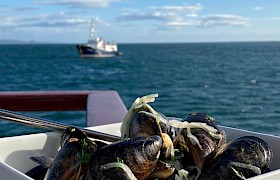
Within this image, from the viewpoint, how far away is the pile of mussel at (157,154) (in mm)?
665

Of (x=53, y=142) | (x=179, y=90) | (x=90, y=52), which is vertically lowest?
(x=179, y=90)

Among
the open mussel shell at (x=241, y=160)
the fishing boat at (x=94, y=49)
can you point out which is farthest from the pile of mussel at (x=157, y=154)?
the fishing boat at (x=94, y=49)

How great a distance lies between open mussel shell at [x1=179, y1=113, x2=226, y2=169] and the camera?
28.3 inches

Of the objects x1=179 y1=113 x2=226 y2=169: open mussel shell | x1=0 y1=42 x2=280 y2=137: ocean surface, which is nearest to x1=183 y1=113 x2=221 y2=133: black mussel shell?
x1=179 y1=113 x2=226 y2=169: open mussel shell

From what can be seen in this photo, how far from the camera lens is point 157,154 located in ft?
2.26

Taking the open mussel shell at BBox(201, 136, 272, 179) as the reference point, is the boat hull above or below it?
below

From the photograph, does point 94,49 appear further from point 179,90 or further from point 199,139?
point 199,139

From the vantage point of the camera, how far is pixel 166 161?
0.70 metres

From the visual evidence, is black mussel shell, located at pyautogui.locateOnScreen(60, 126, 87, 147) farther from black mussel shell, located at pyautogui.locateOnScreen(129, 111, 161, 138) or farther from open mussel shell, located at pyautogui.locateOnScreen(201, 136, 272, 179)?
open mussel shell, located at pyautogui.locateOnScreen(201, 136, 272, 179)

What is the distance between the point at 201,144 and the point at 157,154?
0.27 feet

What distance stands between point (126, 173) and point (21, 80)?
2912 cm

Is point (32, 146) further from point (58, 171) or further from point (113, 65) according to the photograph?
point (113, 65)

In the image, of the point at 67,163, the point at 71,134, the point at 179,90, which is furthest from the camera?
the point at 179,90

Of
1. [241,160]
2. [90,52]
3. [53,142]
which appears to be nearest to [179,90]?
Result: [90,52]
